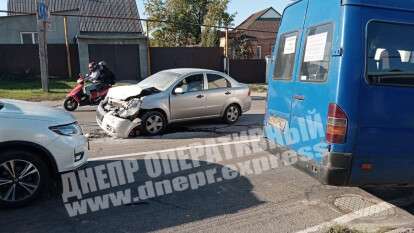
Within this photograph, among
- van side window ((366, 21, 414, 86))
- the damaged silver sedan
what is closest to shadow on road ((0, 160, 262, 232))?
van side window ((366, 21, 414, 86))

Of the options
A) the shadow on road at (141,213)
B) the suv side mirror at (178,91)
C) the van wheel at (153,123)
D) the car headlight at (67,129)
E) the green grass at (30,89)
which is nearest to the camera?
the shadow on road at (141,213)

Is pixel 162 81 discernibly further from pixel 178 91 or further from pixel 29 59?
pixel 29 59

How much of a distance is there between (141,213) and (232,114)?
220 inches

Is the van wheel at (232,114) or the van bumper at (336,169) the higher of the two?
the van bumper at (336,169)

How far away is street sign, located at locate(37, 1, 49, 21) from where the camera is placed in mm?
13592

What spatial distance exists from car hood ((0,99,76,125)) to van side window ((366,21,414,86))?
3346 millimetres

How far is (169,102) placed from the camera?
8.08 m

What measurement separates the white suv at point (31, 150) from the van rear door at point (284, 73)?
248 cm

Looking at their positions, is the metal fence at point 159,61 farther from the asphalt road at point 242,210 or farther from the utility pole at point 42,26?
the asphalt road at point 242,210

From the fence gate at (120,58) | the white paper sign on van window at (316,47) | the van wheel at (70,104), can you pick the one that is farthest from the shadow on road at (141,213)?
the fence gate at (120,58)

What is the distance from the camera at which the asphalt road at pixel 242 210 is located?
375cm

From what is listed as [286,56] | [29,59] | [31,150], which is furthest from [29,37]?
[286,56]

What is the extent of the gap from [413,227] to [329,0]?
7.89 feet

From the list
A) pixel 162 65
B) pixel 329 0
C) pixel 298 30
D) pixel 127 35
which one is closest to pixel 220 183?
pixel 298 30
